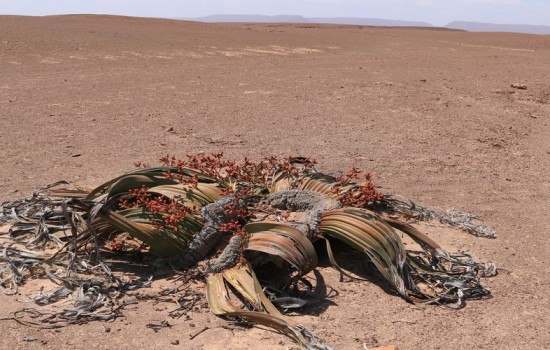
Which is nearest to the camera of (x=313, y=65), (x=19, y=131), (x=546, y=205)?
(x=546, y=205)

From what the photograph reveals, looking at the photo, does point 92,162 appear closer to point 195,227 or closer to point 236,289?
point 195,227

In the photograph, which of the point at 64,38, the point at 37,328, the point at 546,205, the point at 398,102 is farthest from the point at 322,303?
the point at 64,38

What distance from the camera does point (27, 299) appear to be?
300 cm

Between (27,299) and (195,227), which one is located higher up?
(195,227)

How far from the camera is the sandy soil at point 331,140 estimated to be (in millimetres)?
2900

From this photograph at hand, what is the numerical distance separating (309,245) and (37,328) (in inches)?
48.6

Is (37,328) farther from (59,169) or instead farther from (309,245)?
(59,169)

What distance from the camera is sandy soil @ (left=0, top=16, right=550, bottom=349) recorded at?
2.90 metres

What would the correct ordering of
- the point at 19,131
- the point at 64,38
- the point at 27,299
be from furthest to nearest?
1. the point at 64,38
2. the point at 19,131
3. the point at 27,299

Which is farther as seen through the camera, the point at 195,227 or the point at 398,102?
the point at 398,102

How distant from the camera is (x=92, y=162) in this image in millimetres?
5629

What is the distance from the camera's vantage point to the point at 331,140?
6.71m

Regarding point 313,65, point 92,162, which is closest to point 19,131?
point 92,162

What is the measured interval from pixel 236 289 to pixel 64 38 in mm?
14776
